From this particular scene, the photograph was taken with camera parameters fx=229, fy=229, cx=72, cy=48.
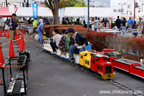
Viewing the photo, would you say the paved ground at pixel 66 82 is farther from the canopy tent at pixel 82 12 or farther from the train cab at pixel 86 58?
the canopy tent at pixel 82 12

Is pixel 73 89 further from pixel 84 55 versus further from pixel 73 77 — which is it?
pixel 84 55

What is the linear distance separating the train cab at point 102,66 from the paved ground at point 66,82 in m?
0.27

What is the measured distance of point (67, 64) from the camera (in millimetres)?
10242

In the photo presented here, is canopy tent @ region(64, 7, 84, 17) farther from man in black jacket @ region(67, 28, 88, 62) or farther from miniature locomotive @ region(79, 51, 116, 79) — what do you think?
miniature locomotive @ region(79, 51, 116, 79)

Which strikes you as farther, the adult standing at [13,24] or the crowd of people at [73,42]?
the adult standing at [13,24]

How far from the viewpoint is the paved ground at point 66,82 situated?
6.36 meters

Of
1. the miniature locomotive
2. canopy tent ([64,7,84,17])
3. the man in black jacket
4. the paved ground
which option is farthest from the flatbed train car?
canopy tent ([64,7,84,17])

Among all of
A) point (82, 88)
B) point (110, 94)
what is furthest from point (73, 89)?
point (110, 94)

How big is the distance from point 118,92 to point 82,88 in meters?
1.04

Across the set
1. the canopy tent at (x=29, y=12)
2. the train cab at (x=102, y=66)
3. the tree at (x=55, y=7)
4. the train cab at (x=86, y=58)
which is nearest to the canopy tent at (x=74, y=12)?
the canopy tent at (x=29, y=12)

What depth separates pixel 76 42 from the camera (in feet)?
31.7

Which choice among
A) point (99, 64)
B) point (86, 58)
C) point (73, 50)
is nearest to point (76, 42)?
point (73, 50)

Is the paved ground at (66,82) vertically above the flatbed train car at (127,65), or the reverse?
the flatbed train car at (127,65)

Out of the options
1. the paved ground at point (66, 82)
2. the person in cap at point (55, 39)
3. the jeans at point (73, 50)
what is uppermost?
the person in cap at point (55, 39)
